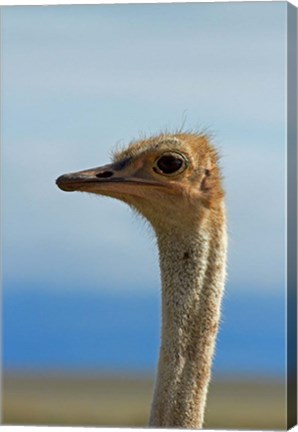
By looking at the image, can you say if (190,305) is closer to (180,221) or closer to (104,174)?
(180,221)

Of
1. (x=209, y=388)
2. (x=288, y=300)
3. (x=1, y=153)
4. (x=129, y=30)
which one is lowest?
(x=209, y=388)

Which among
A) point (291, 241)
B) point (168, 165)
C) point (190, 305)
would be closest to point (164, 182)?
point (168, 165)

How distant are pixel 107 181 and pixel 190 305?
49 cm

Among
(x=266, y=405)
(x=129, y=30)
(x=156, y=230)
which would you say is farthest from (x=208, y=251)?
(x=129, y=30)

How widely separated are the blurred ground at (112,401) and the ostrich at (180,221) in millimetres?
365

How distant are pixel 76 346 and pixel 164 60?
112cm

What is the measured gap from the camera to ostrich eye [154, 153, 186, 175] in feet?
15.9

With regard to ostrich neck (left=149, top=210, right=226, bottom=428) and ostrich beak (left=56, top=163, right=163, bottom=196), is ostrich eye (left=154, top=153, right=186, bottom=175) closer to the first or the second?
ostrich beak (left=56, top=163, right=163, bottom=196)

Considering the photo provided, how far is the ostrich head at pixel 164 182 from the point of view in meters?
4.83

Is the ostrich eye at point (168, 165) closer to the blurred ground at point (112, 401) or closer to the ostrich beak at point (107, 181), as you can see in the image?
the ostrich beak at point (107, 181)

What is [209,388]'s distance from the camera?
495 centimetres

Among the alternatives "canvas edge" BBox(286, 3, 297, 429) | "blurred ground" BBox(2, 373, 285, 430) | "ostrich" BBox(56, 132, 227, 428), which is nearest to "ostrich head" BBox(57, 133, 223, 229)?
"ostrich" BBox(56, 132, 227, 428)

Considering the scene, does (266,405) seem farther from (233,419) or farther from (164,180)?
(164,180)

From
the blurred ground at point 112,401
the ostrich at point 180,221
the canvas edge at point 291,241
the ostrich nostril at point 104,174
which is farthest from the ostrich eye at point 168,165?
the blurred ground at point 112,401
